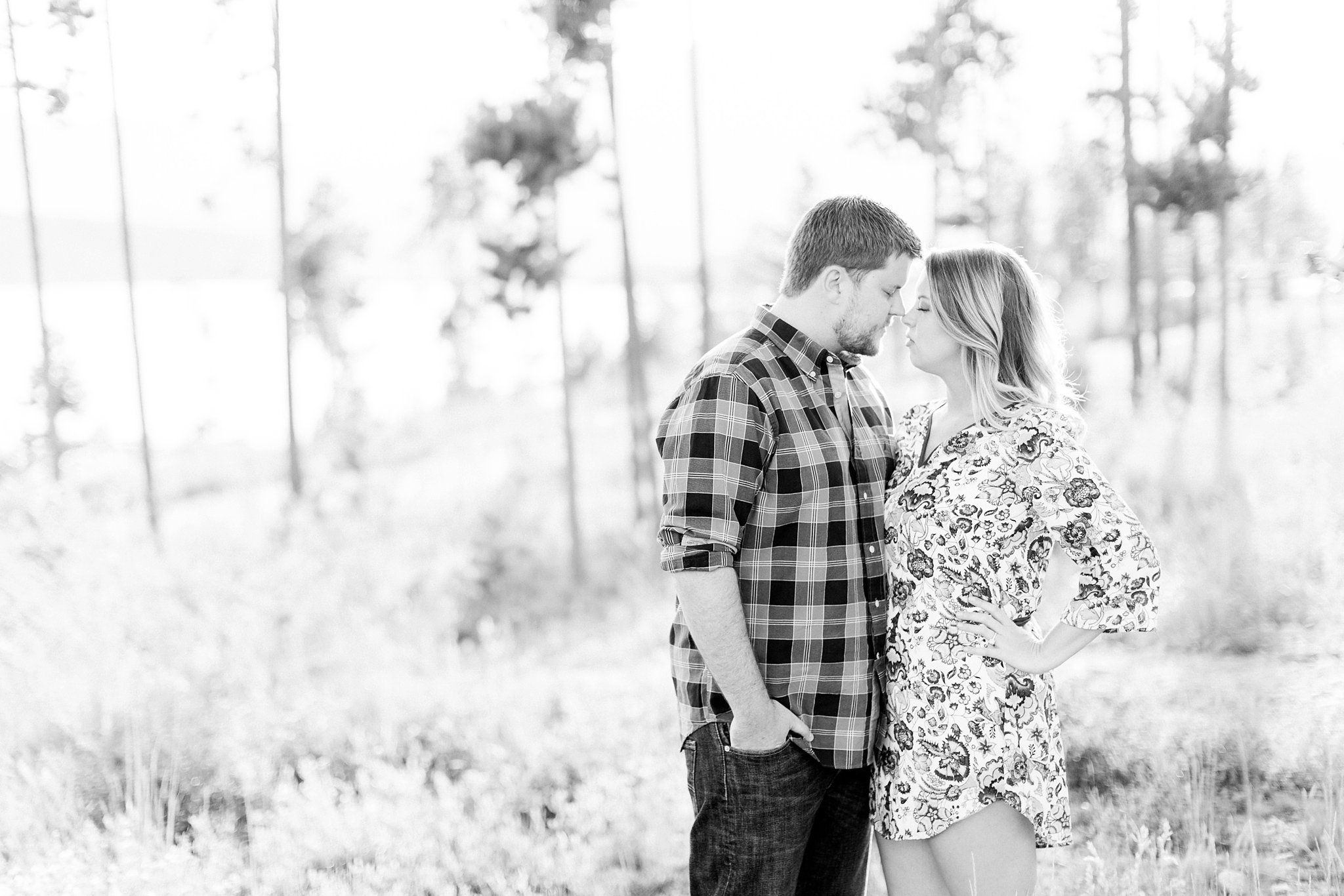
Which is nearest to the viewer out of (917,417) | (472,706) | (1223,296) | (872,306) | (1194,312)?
(872,306)

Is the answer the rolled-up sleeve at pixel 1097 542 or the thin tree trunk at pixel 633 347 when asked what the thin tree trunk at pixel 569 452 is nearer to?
the thin tree trunk at pixel 633 347

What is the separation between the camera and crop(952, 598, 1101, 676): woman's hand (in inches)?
106

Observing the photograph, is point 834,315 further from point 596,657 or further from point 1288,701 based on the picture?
point 596,657

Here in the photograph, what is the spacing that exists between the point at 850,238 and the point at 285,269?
38.2ft

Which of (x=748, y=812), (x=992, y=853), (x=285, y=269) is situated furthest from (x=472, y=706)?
(x=285, y=269)

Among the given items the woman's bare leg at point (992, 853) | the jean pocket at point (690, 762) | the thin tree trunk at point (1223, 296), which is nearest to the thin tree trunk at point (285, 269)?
the jean pocket at point (690, 762)

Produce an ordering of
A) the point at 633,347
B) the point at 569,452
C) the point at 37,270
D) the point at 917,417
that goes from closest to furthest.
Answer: the point at 917,417, the point at 37,270, the point at 569,452, the point at 633,347

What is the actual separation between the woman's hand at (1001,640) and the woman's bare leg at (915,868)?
23.2 inches

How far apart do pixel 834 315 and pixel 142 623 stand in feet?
23.7

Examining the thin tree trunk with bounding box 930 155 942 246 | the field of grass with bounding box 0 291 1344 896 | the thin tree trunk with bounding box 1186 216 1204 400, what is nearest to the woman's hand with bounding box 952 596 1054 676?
the field of grass with bounding box 0 291 1344 896

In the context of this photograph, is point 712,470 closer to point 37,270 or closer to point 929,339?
point 929,339

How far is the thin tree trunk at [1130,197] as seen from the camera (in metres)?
13.9

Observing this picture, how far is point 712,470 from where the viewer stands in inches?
105

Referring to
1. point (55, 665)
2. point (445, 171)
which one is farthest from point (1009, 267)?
point (445, 171)
